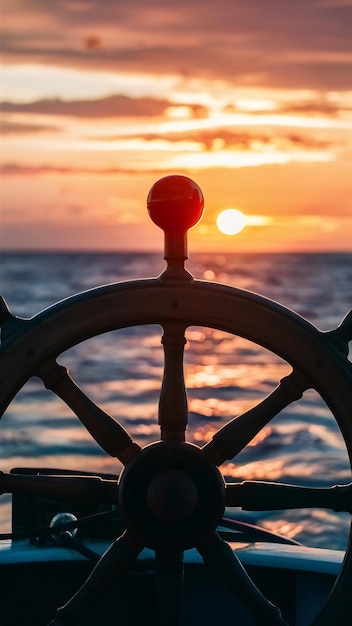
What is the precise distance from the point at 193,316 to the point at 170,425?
0.62 ft

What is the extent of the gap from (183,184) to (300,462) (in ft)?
25.9

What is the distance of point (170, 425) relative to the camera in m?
1.76

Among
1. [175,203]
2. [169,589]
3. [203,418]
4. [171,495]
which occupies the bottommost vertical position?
[169,589]

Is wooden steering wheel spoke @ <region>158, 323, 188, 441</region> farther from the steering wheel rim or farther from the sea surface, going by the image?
the sea surface

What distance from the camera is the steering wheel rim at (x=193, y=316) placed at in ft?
5.52

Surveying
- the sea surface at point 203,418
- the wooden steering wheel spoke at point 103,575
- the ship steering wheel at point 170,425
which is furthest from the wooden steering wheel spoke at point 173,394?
the sea surface at point 203,418

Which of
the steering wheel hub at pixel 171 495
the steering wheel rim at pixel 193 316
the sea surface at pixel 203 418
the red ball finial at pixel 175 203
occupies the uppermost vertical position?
the sea surface at pixel 203 418

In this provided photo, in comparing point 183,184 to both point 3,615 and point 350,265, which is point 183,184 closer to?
point 3,615

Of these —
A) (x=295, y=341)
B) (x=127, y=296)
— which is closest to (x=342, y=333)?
(x=295, y=341)

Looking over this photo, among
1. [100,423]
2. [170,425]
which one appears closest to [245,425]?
[170,425]

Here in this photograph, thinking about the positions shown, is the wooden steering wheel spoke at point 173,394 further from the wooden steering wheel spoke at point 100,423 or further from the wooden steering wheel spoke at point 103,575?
the wooden steering wheel spoke at point 103,575

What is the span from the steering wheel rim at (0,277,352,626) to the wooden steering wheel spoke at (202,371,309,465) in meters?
0.06

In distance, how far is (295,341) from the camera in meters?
1.69

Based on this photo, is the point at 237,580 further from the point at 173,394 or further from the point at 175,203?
the point at 175,203
